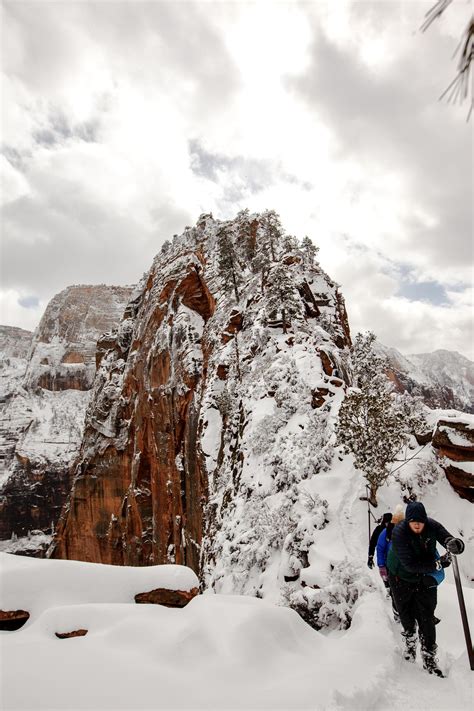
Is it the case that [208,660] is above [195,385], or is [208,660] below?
below

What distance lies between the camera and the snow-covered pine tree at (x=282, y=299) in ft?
92.1

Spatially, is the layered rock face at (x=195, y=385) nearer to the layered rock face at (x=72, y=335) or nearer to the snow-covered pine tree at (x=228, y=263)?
the snow-covered pine tree at (x=228, y=263)

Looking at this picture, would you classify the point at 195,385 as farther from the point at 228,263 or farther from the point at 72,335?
the point at 72,335

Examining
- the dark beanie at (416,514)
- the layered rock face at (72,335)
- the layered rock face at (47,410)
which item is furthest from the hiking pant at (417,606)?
the layered rock face at (72,335)

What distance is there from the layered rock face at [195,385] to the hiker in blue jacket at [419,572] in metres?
9.81

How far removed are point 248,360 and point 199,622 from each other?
74.8ft

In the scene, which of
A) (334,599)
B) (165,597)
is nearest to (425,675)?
(334,599)

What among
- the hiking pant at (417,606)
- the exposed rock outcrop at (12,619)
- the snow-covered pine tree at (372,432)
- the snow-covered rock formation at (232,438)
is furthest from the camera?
the snow-covered pine tree at (372,432)

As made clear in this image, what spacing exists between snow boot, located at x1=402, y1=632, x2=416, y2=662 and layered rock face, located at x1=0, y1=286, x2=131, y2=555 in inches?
4277

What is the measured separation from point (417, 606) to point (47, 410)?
148 metres

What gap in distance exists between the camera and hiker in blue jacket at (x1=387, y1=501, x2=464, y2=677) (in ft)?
15.9

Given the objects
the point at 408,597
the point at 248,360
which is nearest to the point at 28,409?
the point at 248,360

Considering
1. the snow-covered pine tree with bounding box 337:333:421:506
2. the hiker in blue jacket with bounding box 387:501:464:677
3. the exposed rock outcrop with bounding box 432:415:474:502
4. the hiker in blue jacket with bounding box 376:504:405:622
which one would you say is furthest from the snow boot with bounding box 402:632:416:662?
the exposed rock outcrop with bounding box 432:415:474:502

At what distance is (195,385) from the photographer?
110 ft
